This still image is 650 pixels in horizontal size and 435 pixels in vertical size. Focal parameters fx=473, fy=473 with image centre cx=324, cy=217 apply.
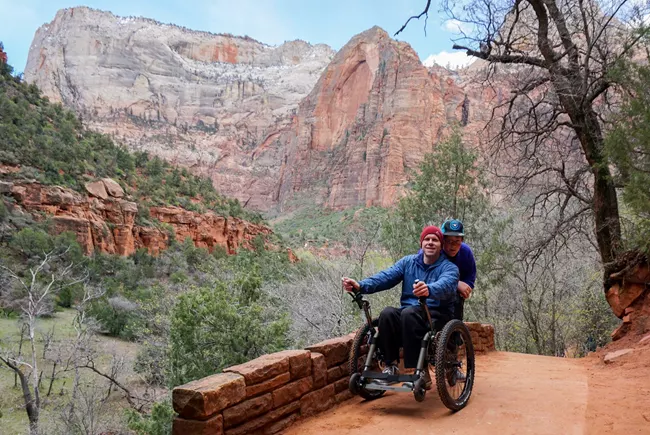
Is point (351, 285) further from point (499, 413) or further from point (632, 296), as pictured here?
point (632, 296)

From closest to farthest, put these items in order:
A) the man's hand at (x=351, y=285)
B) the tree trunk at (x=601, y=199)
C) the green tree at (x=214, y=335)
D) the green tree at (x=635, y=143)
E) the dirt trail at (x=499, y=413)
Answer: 1. the dirt trail at (x=499, y=413)
2. the man's hand at (x=351, y=285)
3. the green tree at (x=635, y=143)
4. the tree trunk at (x=601, y=199)
5. the green tree at (x=214, y=335)

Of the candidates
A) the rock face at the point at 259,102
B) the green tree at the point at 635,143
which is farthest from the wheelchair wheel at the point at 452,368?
the rock face at the point at 259,102

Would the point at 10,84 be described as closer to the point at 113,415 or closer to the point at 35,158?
the point at 35,158

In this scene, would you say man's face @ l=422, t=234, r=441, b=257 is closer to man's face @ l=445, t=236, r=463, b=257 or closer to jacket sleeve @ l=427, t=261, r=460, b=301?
jacket sleeve @ l=427, t=261, r=460, b=301

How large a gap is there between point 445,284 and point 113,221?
1085 inches

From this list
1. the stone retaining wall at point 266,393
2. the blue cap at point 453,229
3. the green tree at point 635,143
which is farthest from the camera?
the green tree at point 635,143

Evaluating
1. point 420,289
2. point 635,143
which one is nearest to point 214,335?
point 420,289

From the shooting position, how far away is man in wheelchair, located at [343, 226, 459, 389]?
381 cm

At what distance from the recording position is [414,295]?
4.05 m

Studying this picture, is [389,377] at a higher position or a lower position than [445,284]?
lower

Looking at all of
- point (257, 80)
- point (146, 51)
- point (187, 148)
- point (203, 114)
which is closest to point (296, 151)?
point (187, 148)

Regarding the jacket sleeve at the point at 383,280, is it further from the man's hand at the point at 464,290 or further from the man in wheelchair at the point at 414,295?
the man's hand at the point at 464,290

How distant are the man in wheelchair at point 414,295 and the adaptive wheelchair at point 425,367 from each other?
9cm

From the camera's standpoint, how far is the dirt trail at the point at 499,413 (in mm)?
3551
